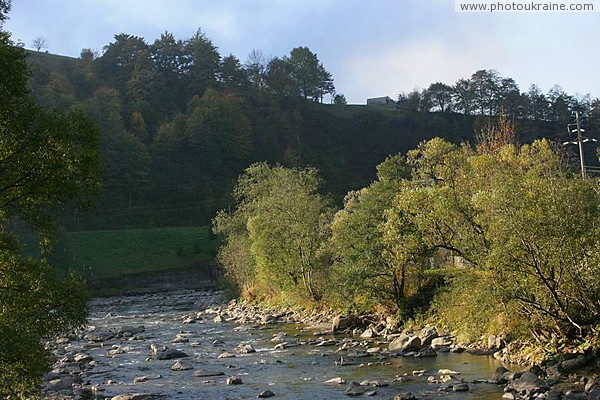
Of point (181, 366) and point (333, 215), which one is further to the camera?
point (333, 215)

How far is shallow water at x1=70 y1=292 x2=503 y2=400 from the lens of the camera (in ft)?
76.0

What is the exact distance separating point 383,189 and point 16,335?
29.1 m

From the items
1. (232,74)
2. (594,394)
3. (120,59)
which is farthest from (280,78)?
(594,394)

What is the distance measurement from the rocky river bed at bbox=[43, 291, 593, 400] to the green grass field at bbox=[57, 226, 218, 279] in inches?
1835

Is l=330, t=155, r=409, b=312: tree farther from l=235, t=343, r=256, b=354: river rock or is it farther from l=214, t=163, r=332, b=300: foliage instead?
l=214, t=163, r=332, b=300: foliage

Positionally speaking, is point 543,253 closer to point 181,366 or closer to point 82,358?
point 181,366

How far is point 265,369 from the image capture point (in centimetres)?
2841

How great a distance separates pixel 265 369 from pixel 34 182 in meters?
15.7

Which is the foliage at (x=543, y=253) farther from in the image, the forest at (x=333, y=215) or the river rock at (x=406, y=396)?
the river rock at (x=406, y=396)

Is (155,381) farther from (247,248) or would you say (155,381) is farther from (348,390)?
(247,248)

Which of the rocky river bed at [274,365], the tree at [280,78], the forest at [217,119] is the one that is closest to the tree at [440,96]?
the forest at [217,119]

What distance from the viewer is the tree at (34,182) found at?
605 inches

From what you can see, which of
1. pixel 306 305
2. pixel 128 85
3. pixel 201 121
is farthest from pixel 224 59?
pixel 306 305

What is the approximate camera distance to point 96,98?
144000 millimetres
